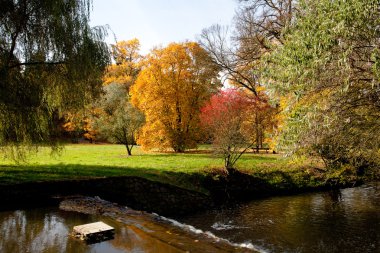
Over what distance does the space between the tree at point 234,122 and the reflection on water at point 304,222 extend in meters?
3.34

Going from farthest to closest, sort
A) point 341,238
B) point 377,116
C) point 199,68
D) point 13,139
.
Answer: point 199,68 → point 13,139 → point 341,238 → point 377,116

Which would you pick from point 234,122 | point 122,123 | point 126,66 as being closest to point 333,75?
point 234,122

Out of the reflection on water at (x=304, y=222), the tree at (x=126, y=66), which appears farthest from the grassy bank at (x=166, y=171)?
the tree at (x=126, y=66)

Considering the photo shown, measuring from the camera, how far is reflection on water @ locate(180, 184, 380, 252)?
10.1m

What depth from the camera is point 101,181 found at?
13961 mm

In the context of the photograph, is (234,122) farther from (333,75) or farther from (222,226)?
(333,75)

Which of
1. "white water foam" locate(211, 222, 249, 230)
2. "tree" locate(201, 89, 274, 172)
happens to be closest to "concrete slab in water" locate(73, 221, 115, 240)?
"white water foam" locate(211, 222, 249, 230)

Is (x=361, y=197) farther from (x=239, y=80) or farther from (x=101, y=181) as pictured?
(x=239, y=80)

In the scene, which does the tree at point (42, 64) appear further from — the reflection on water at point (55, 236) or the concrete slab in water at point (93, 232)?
the concrete slab in water at point (93, 232)

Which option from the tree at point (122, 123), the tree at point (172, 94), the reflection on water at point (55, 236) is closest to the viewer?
the reflection on water at point (55, 236)

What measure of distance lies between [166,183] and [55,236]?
7.43 meters

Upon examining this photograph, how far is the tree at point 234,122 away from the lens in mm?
17891

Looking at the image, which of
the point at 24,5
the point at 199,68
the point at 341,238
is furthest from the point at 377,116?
the point at 199,68

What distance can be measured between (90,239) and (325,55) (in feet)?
22.9
